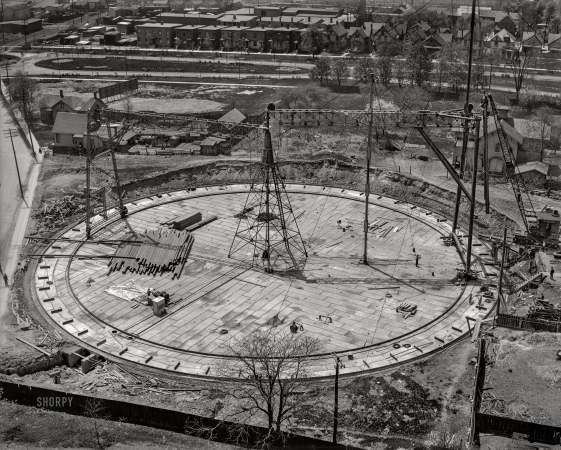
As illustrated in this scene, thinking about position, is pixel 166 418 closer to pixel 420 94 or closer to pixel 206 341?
pixel 206 341

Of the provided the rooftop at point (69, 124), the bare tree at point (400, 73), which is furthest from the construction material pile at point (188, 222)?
the bare tree at point (400, 73)

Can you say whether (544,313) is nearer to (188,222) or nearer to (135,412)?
(135,412)

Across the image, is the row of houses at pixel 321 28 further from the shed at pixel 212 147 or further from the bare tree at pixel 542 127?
the shed at pixel 212 147

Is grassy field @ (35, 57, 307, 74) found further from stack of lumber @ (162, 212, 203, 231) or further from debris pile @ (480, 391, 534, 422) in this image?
debris pile @ (480, 391, 534, 422)

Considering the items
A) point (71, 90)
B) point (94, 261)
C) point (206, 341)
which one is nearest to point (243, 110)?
point (71, 90)

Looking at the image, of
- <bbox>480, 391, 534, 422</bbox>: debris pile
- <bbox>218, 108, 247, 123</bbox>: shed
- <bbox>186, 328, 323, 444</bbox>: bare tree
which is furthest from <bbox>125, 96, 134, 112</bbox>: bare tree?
<bbox>480, 391, 534, 422</bbox>: debris pile

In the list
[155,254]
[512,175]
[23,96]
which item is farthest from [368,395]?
[23,96]
